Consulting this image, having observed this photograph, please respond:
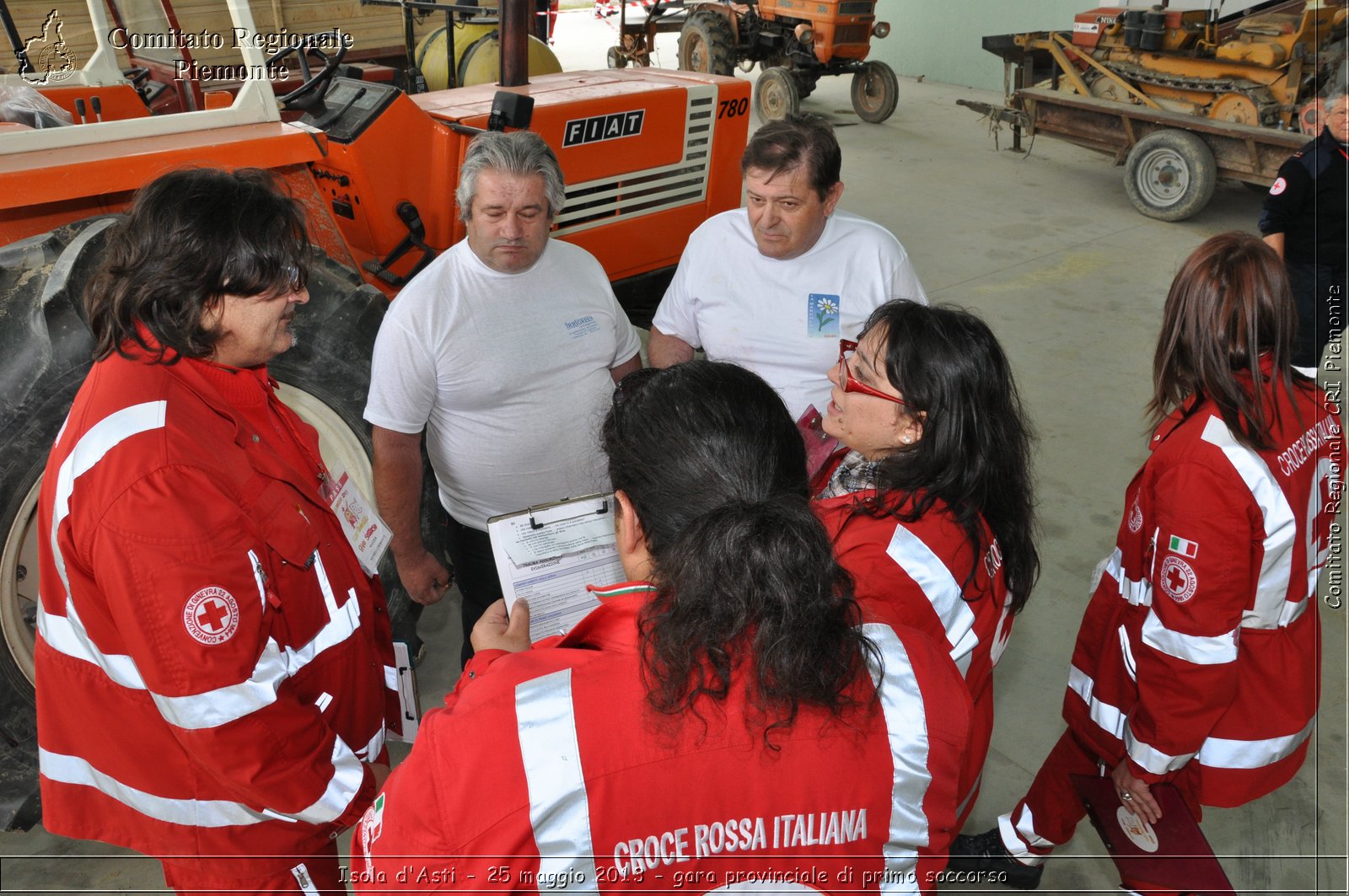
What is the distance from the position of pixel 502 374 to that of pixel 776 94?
873 centimetres

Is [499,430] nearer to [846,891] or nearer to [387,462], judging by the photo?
[387,462]

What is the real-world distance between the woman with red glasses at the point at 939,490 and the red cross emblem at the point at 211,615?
886 mm

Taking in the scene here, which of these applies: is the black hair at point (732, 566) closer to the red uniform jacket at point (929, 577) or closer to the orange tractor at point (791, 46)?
the red uniform jacket at point (929, 577)

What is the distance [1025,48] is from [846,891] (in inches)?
338

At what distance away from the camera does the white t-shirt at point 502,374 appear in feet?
7.04

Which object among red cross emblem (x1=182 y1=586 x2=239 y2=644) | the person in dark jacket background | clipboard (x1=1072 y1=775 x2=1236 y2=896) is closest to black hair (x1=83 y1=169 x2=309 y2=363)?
red cross emblem (x1=182 y1=586 x2=239 y2=644)

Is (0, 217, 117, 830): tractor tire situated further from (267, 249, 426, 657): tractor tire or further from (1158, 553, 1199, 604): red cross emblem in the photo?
(1158, 553, 1199, 604): red cross emblem

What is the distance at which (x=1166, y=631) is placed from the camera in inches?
69.9

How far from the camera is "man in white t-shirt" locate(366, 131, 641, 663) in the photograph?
216 centimetres

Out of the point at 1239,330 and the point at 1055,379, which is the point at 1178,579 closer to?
the point at 1239,330

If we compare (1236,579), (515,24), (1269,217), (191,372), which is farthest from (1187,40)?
(191,372)

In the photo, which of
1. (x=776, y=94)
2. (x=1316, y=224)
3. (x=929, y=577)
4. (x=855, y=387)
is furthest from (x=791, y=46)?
(x=929, y=577)

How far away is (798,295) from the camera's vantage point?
96.5 inches

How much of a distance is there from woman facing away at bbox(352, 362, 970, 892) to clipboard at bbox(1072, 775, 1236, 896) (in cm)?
96
